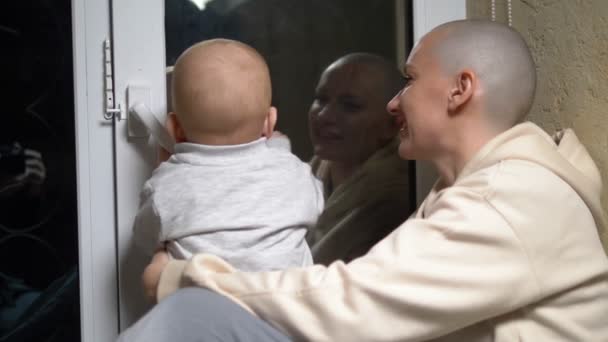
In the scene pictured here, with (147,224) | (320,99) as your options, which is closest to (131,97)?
(147,224)

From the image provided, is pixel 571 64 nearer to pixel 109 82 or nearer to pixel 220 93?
pixel 220 93

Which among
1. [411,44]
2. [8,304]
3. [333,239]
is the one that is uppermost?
[411,44]

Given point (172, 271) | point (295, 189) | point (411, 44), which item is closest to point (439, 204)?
point (295, 189)

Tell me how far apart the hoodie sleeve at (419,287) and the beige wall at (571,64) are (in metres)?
0.36

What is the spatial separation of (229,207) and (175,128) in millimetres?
212

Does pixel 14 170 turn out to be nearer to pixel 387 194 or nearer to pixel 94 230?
pixel 94 230

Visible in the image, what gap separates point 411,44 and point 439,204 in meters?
Result: 0.63

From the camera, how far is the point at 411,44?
1.64 meters

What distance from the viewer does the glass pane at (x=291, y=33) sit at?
1501 mm

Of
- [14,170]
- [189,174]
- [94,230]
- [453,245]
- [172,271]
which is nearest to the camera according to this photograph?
[453,245]

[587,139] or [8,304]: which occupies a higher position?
[587,139]

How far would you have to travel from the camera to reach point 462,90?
1206mm

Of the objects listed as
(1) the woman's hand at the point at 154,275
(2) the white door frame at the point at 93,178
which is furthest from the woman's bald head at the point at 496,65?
(2) the white door frame at the point at 93,178

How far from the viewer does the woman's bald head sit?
1.20m
